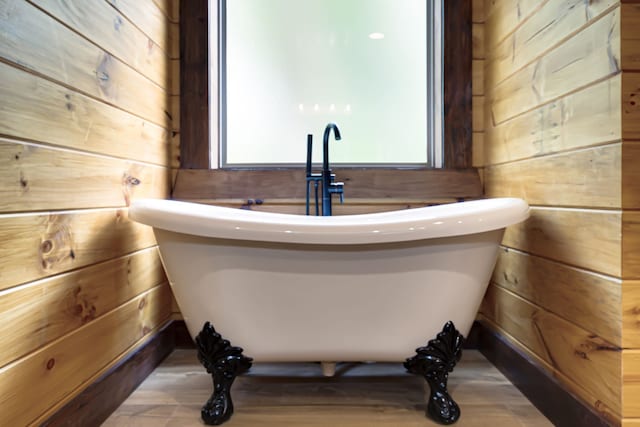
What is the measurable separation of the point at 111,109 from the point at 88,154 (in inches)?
8.0

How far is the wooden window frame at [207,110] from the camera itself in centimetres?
171

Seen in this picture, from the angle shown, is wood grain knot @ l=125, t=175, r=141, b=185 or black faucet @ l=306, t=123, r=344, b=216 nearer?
wood grain knot @ l=125, t=175, r=141, b=185

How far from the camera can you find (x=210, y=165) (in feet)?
5.76

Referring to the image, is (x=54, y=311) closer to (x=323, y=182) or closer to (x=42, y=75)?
(x=42, y=75)

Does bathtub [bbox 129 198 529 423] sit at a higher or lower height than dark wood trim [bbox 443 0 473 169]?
lower

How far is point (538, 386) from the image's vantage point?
1218 millimetres

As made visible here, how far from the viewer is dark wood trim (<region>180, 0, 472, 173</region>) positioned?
5.64ft

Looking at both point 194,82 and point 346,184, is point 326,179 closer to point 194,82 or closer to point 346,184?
point 346,184

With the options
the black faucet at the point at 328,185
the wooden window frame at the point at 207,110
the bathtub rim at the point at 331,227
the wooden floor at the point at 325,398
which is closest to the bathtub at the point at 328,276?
the bathtub rim at the point at 331,227

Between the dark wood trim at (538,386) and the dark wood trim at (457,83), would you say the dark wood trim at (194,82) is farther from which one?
the dark wood trim at (538,386)

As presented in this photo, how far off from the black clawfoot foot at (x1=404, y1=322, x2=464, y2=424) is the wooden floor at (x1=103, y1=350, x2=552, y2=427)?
0.04 metres

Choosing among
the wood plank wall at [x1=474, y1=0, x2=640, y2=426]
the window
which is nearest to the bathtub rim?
the wood plank wall at [x1=474, y1=0, x2=640, y2=426]

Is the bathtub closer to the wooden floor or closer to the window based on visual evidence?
the wooden floor

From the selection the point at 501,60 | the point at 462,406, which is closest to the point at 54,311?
the point at 462,406
